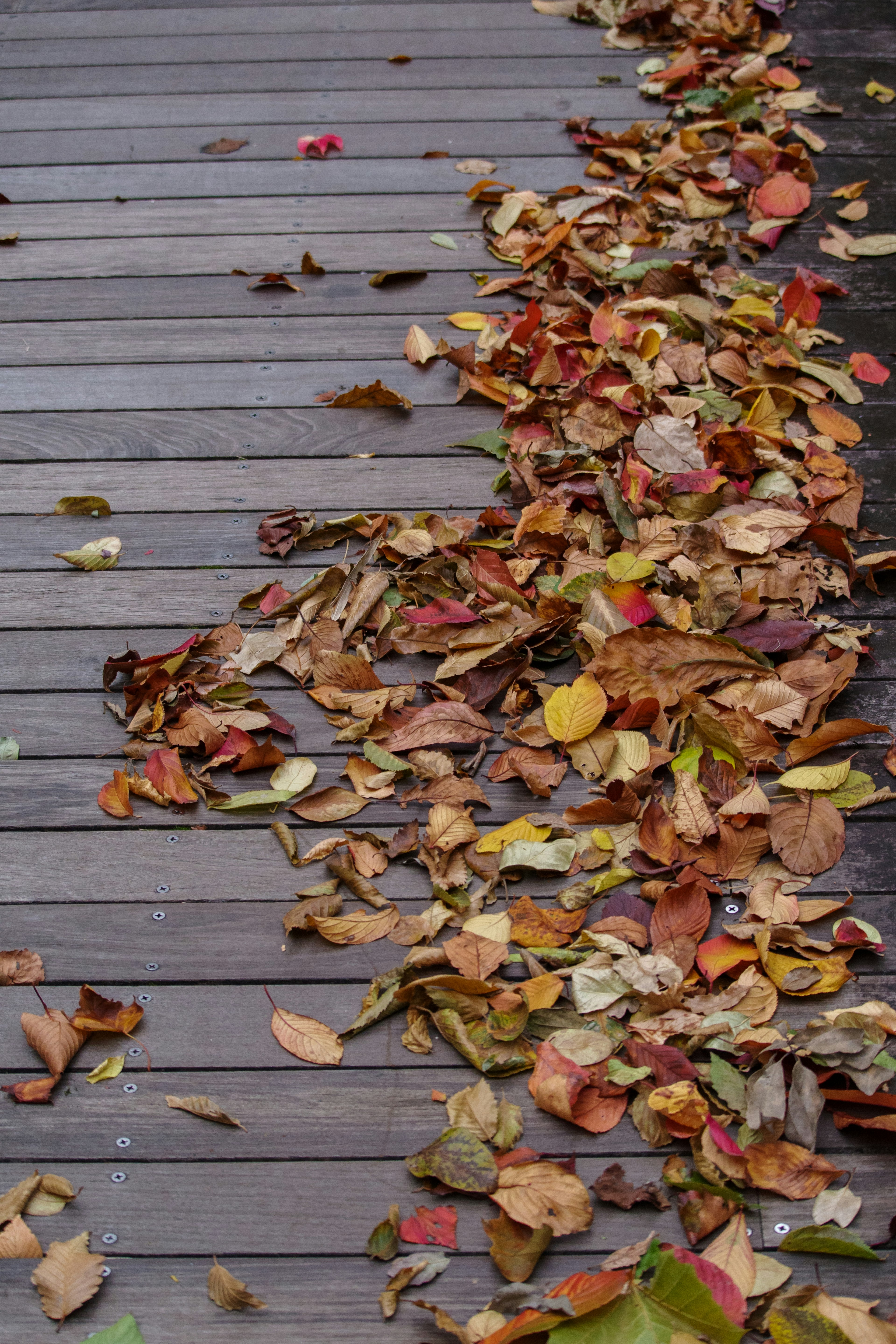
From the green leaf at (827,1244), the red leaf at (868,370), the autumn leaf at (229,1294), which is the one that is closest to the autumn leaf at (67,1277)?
the autumn leaf at (229,1294)

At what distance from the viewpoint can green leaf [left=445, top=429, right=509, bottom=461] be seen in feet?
6.56

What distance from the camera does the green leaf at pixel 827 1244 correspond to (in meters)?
1.11

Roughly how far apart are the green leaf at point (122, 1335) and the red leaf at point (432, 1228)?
0.28 metres

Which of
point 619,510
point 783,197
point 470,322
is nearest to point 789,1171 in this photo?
point 619,510

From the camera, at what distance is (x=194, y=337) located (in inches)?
88.9

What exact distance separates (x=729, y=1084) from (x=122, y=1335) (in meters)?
0.70

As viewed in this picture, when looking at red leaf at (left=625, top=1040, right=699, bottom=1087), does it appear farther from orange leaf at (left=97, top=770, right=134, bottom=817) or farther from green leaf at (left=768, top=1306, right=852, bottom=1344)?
orange leaf at (left=97, top=770, right=134, bottom=817)

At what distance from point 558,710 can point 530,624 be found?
171mm

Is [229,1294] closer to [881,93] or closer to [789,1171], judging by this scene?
[789,1171]

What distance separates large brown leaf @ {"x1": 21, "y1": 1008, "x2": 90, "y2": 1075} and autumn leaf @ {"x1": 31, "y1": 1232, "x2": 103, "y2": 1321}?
0.20m

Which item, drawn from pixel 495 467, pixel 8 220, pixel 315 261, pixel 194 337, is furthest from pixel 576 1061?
pixel 8 220

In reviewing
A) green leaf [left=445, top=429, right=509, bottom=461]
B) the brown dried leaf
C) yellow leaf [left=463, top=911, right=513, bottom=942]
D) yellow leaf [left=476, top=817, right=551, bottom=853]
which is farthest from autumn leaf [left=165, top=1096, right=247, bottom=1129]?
green leaf [left=445, top=429, right=509, bottom=461]

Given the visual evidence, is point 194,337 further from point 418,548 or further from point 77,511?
point 418,548

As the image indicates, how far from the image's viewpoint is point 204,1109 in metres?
1.24
